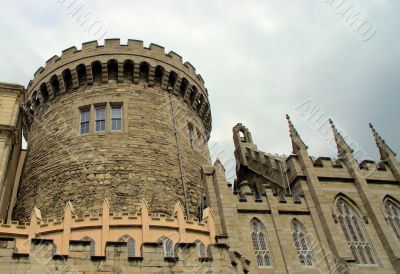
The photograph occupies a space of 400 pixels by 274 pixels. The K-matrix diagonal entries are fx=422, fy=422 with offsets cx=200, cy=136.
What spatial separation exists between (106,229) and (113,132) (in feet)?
20.3

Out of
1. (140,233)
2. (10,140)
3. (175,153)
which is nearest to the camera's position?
(140,233)

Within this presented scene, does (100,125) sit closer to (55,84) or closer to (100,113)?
(100,113)

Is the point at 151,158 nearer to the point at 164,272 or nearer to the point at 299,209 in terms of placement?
the point at 299,209

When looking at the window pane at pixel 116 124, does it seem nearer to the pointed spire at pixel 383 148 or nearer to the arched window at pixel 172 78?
the arched window at pixel 172 78

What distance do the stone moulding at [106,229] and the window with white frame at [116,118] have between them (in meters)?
5.81

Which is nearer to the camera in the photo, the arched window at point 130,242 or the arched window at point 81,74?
the arched window at point 130,242

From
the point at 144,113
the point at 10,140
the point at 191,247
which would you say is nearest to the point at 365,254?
the point at 191,247

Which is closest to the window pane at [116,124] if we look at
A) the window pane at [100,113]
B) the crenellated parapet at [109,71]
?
the window pane at [100,113]

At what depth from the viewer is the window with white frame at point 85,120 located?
19969mm

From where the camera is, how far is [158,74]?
2261 cm

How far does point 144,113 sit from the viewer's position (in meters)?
20.5

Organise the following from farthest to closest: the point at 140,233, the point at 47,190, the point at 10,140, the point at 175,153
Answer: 1. the point at 175,153
2. the point at 47,190
3. the point at 10,140
4. the point at 140,233

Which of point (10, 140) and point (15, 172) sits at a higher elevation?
point (15, 172)

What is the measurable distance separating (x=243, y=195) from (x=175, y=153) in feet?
14.0
